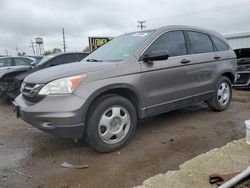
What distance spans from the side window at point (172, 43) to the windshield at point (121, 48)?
0.21 metres

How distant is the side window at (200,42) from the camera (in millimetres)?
5355

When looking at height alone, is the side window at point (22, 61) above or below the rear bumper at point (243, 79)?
above

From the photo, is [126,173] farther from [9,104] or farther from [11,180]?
[9,104]

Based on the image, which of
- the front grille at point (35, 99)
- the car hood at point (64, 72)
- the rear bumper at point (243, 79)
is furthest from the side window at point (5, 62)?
the rear bumper at point (243, 79)

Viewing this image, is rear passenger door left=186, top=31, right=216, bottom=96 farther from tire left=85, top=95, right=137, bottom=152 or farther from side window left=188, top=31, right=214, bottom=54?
tire left=85, top=95, right=137, bottom=152

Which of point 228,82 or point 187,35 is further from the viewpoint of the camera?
point 228,82

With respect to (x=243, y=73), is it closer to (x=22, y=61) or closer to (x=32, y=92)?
(x=32, y=92)

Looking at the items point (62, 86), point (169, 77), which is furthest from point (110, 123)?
point (169, 77)

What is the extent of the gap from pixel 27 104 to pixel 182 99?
2.58 m

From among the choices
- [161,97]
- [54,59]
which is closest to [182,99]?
[161,97]

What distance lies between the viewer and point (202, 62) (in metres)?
5.35

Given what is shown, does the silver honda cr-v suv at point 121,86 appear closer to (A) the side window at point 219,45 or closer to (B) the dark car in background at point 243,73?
(A) the side window at point 219,45

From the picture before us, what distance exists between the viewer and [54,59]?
8.42 m

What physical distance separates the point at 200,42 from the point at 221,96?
129cm
